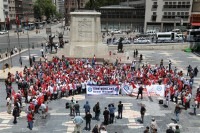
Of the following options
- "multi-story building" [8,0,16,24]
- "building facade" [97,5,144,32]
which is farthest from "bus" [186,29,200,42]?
"multi-story building" [8,0,16,24]

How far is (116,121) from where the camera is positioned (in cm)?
2112

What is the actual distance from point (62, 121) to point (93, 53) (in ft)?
74.1

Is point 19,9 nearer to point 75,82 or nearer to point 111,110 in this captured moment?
point 75,82

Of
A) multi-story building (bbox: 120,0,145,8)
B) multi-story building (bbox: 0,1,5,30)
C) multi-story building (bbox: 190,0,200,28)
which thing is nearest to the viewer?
multi-story building (bbox: 190,0,200,28)

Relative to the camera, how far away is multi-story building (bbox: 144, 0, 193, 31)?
85000mm

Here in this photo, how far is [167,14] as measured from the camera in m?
87.4

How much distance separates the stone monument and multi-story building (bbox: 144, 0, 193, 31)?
158 ft

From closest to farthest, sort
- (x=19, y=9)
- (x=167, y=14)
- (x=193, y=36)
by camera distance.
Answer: (x=193, y=36), (x=167, y=14), (x=19, y=9)

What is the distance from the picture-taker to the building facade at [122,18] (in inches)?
3836

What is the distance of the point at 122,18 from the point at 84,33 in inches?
2319

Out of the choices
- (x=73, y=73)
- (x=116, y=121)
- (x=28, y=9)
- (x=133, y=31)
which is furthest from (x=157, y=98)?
(x=28, y=9)

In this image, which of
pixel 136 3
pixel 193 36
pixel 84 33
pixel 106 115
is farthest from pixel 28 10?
pixel 106 115

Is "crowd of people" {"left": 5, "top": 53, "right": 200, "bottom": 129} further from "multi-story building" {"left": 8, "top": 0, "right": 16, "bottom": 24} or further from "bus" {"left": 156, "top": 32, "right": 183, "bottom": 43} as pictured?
"multi-story building" {"left": 8, "top": 0, "right": 16, "bottom": 24}

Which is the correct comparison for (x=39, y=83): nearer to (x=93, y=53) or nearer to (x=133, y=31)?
(x=93, y=53)
